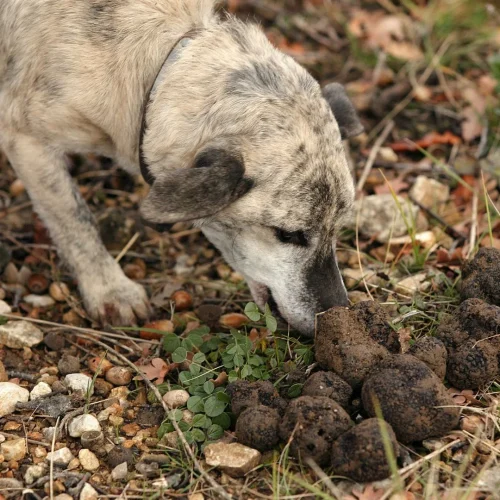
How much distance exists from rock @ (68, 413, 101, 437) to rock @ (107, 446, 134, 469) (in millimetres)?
171

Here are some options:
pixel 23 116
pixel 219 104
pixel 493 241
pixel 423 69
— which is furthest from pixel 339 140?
pixel 423 69

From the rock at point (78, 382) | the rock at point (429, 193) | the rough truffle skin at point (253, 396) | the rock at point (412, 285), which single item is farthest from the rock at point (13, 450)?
the rock at point (429, 193)

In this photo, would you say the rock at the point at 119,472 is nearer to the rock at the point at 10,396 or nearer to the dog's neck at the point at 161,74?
the rock at the point at 10,396

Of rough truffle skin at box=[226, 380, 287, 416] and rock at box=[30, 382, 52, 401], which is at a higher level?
rough truffle skin at box=[226, 380, 287, 416]

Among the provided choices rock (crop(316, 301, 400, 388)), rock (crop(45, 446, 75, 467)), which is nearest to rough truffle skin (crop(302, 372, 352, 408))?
rock (crop(316, 301, 400, 388))

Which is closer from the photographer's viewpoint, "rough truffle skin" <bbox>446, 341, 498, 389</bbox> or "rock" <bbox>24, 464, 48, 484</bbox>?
"rock" <bbox>24, 464, 48, 484</bbox>

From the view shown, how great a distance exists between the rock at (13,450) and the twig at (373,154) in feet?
9.61

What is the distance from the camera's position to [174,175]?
359cm

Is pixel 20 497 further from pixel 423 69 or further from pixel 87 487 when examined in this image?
pixel 423 69

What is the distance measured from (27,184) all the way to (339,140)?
194 cm

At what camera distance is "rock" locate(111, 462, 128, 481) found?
3.43 m

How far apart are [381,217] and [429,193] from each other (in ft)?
1.76

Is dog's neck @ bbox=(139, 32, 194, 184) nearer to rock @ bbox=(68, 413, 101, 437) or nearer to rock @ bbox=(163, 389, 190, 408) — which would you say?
rock @ bbox=(163, 389, 190, 408)

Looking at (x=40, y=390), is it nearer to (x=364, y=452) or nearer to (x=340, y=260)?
(x=364, y=452)
